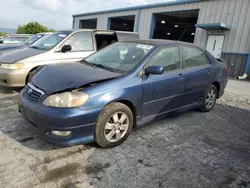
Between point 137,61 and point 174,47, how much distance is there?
3.03 feet

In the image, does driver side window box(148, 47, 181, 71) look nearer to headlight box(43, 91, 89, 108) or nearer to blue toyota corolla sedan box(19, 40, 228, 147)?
blue toyota corolla sedan box(19, 40, 228, 147)

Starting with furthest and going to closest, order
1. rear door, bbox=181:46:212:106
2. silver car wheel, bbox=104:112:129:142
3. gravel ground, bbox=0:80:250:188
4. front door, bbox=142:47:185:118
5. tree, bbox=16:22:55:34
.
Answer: tree, bbox=16:22:55:34, rear door, bbox=181:46:212:106, front door, bbox=142:47:185:118, silver car wheel, bbox=104:112:129:142, gravel ground, bbox=0:80:250:188

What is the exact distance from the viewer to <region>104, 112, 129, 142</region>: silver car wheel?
9.50 feet

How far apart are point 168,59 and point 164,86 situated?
1.74ft

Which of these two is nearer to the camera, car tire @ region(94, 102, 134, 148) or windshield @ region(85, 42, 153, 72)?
car tire @ region(94, 102, 134, 148)

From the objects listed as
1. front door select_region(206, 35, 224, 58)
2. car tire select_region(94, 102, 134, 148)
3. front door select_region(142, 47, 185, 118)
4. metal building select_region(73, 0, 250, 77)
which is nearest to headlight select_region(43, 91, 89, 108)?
car tire select_region(94, 102, 134, 148)

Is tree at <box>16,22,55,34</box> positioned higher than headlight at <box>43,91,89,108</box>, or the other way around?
tree at <box>16,22,55,34</box>

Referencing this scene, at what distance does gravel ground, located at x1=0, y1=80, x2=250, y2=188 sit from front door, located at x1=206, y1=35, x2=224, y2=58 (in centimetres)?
942

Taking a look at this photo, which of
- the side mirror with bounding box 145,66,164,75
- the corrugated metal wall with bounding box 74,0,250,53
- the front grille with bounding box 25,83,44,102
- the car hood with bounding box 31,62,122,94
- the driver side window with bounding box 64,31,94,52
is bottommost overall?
the front grille with bounding box 25,83,44,102

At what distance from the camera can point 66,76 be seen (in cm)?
297

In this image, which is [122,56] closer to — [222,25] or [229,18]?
[222,25]

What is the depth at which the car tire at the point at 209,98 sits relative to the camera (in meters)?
4.56

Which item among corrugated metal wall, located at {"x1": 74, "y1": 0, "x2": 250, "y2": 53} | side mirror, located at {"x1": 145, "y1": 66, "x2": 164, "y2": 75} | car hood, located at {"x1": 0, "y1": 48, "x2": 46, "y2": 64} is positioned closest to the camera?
side mirror, located at {"x1": 145, "y1": 66, "x2": 164, "y2": 75}

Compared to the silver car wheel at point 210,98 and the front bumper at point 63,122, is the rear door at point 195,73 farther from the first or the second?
the front bumper at point 63,122
